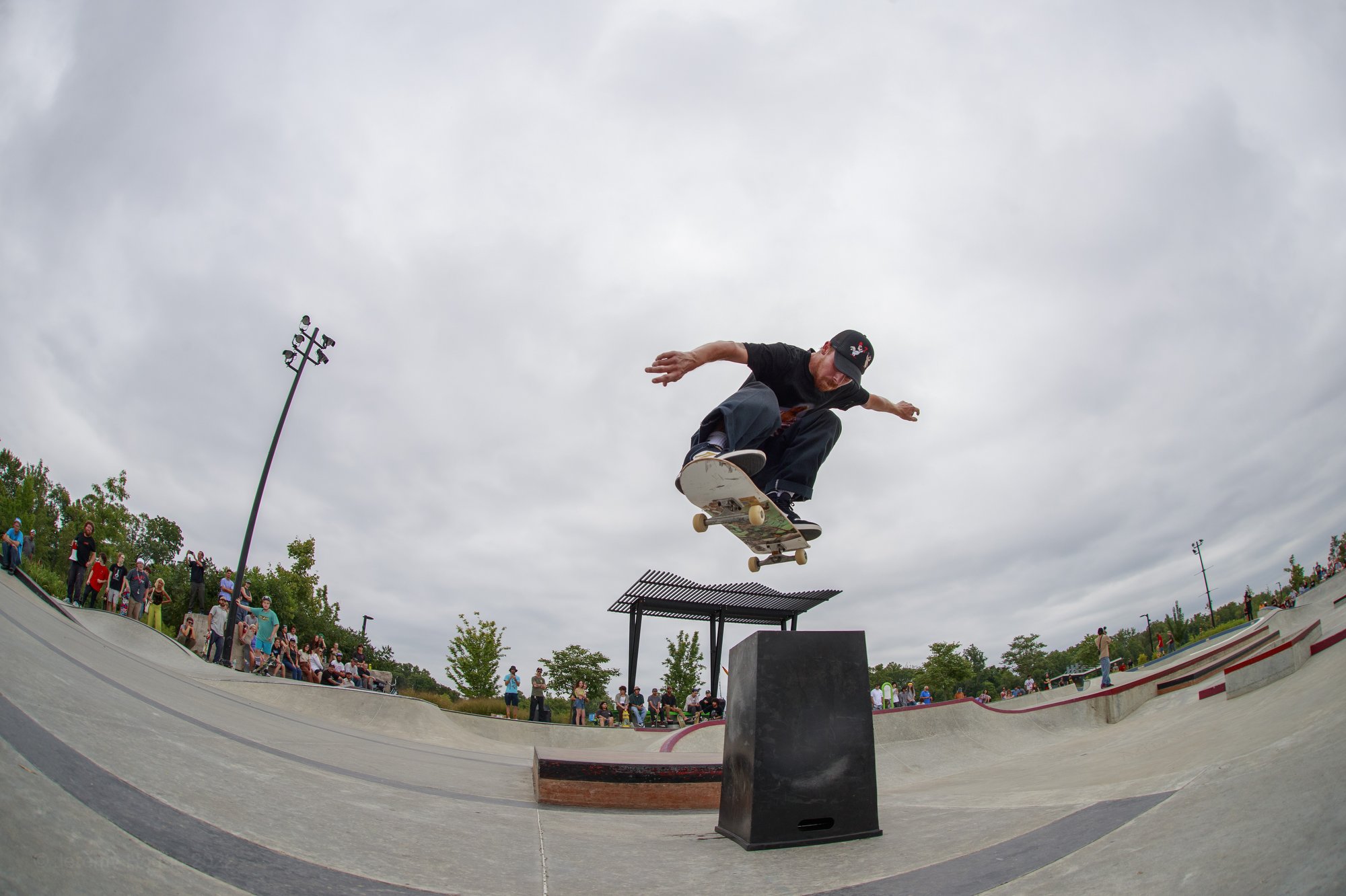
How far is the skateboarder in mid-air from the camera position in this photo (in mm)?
4320

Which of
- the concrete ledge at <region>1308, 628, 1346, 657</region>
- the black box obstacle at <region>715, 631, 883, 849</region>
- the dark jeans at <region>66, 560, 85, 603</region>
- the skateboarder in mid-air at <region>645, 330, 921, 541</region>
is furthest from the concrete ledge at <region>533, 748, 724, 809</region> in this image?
the dark jeans at <region>66, 560, 85, 603</region>

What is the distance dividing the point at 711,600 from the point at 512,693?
31.7 feet

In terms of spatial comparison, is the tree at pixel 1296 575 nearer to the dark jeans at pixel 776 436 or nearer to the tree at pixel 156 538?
the dark jeans at pixel 776 436

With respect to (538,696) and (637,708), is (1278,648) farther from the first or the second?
(637,708)

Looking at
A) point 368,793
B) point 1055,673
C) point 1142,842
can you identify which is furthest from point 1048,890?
point 1055,673

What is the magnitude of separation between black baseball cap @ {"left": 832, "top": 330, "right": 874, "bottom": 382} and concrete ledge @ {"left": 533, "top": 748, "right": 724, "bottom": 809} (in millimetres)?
3013

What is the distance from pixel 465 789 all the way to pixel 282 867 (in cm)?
264

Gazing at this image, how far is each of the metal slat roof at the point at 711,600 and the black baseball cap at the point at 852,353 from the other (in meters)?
19.1

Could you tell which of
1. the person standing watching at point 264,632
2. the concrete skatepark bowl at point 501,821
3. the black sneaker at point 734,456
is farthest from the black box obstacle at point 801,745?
the person standing watching at point 264,632

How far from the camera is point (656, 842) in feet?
9.27

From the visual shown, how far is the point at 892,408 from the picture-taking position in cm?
579

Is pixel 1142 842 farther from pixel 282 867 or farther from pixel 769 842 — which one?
pixel 282 867

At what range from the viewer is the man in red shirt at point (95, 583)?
1458 centimetres

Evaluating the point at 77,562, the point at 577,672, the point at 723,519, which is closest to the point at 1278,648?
the point at 723,519
